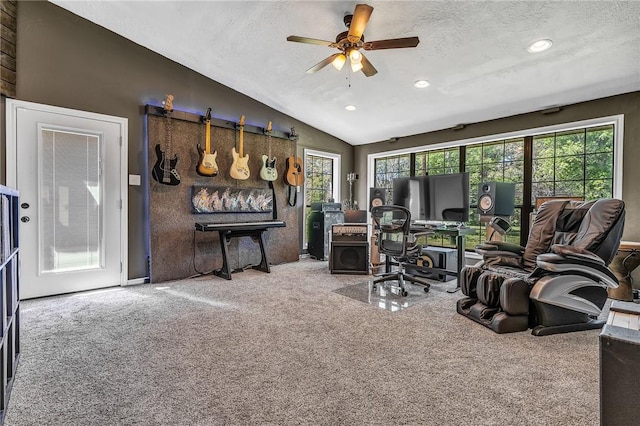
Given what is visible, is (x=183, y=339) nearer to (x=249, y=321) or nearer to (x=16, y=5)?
(x=249, y=321)

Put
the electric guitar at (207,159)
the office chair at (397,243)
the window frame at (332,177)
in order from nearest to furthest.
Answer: the office chair at (397,243)
the electric guitar at (207,159)
the window frame at (332,177)

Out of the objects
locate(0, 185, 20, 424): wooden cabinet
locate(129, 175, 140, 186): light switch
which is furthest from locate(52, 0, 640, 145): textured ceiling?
locate(0, 185, 20, 424): wooden cabinet

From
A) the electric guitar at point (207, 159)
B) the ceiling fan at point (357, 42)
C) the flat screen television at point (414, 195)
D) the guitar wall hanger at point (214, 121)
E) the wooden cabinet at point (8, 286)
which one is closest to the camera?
the wooden cabinet at point (8, 286)

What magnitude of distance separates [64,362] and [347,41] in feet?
10.00

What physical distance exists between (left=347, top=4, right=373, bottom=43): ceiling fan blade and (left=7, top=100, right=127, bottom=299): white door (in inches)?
115

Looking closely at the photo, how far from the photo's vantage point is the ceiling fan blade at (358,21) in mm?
2228

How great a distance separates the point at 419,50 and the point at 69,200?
408cm

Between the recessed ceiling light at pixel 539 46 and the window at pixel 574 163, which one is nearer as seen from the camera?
the recessed ceiling light at pixel 539 46

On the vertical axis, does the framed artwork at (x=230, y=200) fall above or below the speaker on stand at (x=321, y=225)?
above

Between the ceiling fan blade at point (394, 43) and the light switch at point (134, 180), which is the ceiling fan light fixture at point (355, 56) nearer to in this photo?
the ceiling fan blade at point (394, 43)

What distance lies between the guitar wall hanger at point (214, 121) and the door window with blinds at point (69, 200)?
2.31ft

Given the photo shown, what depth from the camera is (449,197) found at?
4176 mm

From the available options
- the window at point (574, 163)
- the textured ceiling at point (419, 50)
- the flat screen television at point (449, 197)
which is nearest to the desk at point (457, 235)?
the flat screen television at point (449, 197)

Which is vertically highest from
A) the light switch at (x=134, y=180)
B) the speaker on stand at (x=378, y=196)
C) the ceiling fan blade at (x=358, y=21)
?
the ceiling fan blade at (x=358, y=21)
